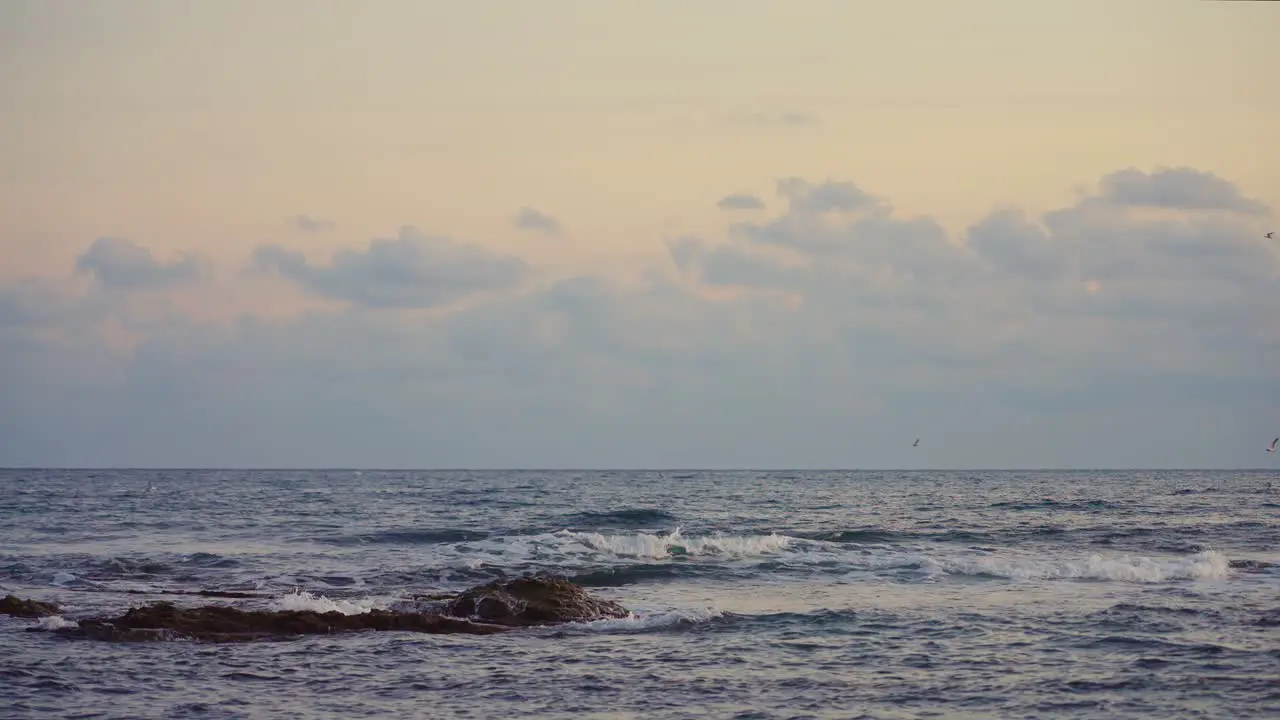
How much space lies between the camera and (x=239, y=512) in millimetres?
57969

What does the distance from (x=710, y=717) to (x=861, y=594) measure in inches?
467

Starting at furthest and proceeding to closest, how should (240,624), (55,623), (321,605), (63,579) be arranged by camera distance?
(63,579), (321,605), (55,623), (240,624)

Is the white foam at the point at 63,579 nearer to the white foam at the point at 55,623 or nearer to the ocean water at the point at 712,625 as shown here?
the ocean water at the point at 712,625

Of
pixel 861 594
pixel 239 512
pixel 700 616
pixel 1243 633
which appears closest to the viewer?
pixel 1243 633

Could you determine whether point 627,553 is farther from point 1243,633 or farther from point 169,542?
point 1243,633

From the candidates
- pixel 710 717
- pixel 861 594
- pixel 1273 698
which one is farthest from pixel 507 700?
pixel 861 594

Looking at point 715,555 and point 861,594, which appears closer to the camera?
point 861,594

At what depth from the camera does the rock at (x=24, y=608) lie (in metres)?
21.3

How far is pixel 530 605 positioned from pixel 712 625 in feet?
12.0

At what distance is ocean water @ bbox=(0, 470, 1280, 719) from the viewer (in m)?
14.9

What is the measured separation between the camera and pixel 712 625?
20.9 m

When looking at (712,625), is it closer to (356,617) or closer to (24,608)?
(356,617)

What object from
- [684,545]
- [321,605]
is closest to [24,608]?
[321,605]

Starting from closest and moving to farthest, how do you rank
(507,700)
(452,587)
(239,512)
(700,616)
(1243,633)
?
(507,700)
(1243,633)
(700,616)
(452,587)
(239,512)
